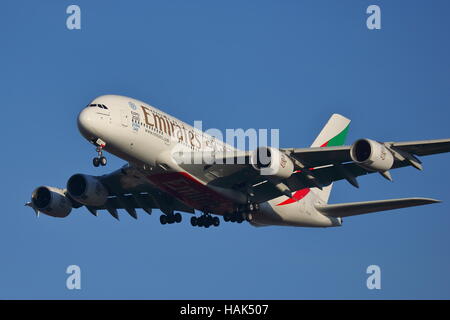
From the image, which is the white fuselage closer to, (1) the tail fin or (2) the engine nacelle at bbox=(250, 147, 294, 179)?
(2) the engine nacelle at bbox=(250, 147, 294, 179)

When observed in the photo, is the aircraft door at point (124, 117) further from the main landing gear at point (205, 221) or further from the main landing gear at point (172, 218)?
the main landing gear at point (172, 218)

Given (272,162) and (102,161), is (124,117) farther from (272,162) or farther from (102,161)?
(272,162)

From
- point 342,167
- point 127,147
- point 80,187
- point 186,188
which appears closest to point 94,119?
point 127,147

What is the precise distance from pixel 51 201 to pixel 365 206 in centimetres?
1849

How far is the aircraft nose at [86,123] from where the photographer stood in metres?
41.3

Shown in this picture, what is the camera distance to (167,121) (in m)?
44.8

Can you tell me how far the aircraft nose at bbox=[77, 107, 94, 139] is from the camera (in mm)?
41281

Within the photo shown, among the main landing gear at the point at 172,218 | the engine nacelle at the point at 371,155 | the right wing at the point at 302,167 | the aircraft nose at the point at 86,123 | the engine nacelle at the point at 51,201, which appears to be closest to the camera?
the aircraft nose at the point at 86,123

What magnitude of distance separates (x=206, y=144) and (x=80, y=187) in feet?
27.9

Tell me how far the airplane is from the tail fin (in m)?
4.37

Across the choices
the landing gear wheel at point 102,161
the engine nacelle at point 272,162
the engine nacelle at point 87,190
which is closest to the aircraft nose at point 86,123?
the landing gear wheel at point 102,161

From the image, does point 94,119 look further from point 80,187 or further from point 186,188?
point 80,187

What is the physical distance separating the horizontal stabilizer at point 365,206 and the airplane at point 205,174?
0.20 feet

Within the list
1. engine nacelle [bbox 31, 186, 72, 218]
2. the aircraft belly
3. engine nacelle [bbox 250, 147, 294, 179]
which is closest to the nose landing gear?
the aircraft belly
